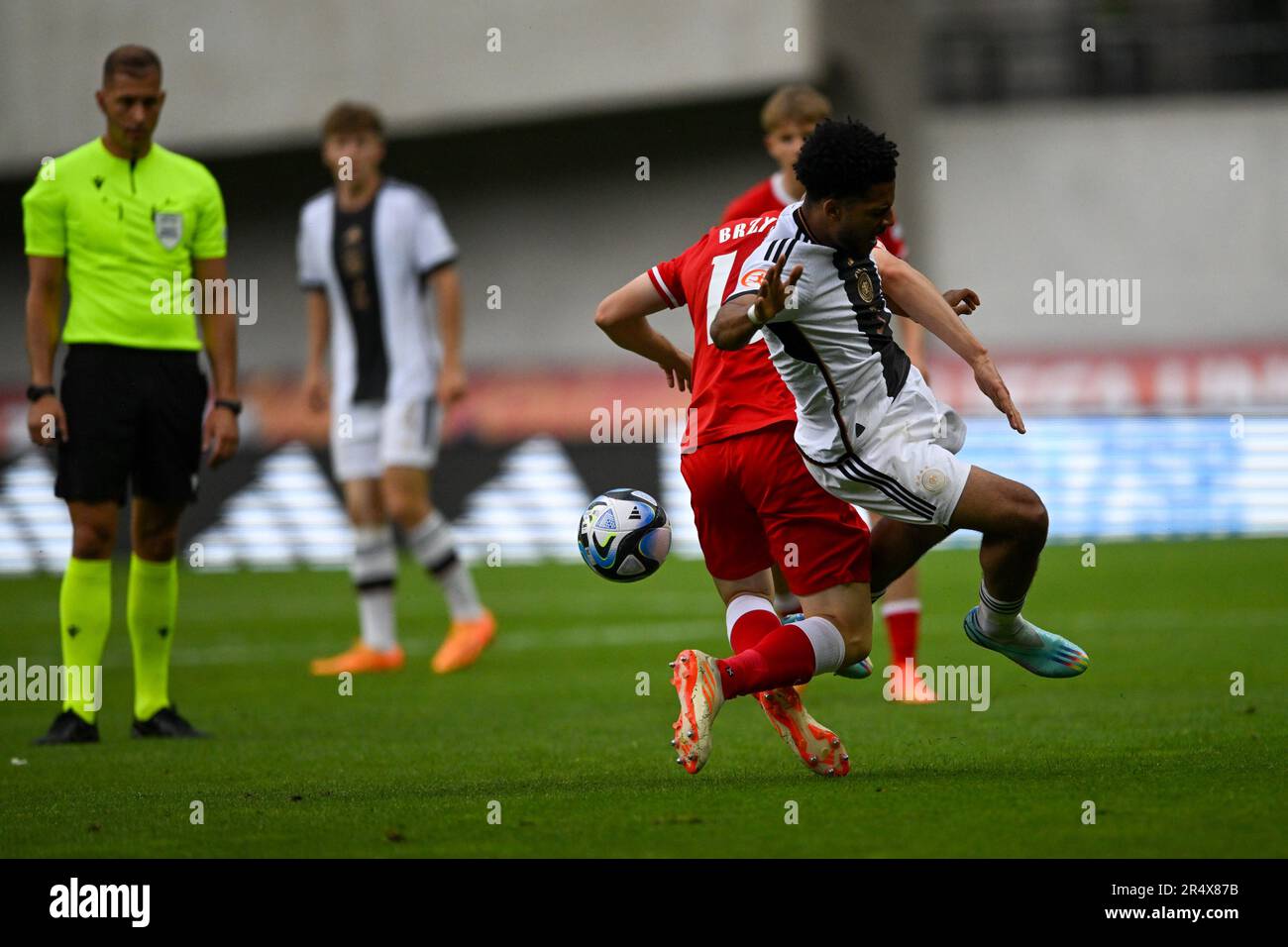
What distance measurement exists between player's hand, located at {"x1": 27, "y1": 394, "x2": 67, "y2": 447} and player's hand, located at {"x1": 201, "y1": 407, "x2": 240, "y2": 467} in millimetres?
543

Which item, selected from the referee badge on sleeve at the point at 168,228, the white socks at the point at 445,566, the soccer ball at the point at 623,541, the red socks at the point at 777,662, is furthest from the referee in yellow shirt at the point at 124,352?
the white socks at the point at 445,566

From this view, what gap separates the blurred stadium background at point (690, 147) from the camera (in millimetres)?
22797

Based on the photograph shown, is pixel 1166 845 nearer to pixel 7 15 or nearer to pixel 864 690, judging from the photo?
pixel 864 690

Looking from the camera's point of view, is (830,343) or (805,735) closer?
(830,343)

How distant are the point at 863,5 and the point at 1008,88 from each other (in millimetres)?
2755

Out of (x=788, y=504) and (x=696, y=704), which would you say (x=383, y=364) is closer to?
(x=788, y=504)

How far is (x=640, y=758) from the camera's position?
633cm

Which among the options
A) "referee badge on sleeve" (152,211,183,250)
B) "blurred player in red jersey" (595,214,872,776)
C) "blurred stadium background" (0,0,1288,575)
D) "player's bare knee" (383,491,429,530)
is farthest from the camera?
"blurred stadium background" (0,0,1288,575)

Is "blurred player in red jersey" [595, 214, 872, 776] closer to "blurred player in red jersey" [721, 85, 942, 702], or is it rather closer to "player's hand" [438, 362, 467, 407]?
"blurred player in red jersey" [721, 85, 942, 702]

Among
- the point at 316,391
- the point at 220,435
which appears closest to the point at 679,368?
the point at 220,435

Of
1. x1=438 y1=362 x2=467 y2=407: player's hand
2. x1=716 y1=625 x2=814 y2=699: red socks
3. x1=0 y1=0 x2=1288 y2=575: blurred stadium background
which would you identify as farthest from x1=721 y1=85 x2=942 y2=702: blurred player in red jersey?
x1=0 y1=0 x2=1288 y2=575: blurred stadium background

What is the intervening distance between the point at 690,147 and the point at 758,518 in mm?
19664

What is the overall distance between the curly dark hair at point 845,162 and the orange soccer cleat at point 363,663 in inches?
212

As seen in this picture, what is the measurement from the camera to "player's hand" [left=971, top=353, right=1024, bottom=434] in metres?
5.13
